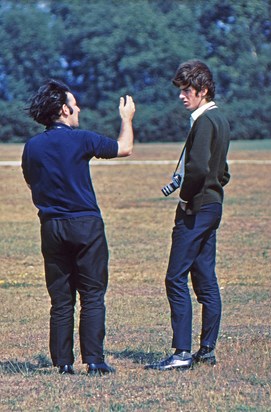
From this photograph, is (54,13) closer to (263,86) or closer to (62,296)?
(263,86)

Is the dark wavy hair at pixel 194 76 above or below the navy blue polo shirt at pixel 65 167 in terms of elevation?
above

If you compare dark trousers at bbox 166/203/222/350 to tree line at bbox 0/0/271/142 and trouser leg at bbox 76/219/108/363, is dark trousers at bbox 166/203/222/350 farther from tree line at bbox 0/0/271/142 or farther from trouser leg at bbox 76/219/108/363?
tree line at bbox 0/0/271/142

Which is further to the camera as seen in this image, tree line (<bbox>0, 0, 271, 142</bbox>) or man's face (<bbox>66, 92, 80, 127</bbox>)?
tree line (<bbox>0, 0, 271, 142</bbox>)

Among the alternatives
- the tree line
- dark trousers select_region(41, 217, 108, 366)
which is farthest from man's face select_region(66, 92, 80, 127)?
the tree line

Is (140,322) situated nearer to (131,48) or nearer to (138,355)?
(138,355)

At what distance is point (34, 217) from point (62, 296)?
→ 508 inches

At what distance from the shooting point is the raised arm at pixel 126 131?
19.5ft

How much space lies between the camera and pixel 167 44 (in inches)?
2496

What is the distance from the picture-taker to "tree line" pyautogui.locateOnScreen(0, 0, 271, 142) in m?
61.4

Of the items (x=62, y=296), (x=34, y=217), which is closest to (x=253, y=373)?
(x=62, y=296)

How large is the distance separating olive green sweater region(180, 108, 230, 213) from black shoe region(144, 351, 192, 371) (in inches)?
33.6

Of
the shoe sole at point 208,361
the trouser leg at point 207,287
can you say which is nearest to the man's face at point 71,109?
the trouser leg at point 207,287

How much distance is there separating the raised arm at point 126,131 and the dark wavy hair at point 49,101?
348 millimetres

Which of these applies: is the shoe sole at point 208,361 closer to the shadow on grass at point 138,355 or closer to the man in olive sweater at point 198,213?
the man in olive sweater at point 198,213
